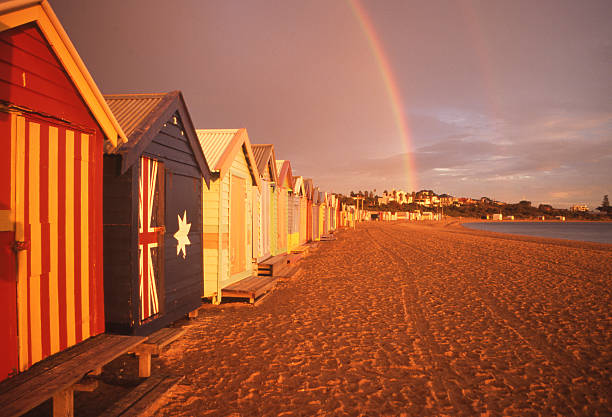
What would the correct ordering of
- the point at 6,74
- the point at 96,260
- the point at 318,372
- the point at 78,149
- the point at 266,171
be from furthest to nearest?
the point at 266,171
the point at 318,372
the point at 96,260
the point at 78,149
the point at 6,74

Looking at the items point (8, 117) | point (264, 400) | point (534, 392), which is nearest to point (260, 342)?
point (264, 400)

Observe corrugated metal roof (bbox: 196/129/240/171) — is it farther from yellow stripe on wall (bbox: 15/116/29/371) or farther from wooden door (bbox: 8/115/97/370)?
yellow stripe on wall (bbox: 15/116/29/371)

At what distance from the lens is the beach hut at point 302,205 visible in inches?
704

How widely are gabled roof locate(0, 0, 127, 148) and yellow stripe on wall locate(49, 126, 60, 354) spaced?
58 centimetres

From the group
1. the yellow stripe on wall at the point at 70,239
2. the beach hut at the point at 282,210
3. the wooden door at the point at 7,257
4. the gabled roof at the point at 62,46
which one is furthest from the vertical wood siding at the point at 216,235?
the beach hut at the point at 282,210

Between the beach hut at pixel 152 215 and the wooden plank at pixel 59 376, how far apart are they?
98 cm

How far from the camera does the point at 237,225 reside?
29.1ft

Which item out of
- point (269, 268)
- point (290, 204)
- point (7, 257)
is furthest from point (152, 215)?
point (290, 204)

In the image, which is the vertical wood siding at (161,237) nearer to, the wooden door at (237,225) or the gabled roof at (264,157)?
the wooden door at (237,225)

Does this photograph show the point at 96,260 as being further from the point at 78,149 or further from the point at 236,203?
the point at 236,203

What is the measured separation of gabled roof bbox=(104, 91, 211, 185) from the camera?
4469 millimetres

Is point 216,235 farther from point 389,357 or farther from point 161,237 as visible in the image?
point 389,357

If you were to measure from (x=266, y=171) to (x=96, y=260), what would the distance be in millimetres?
8633

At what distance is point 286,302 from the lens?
8453mm
